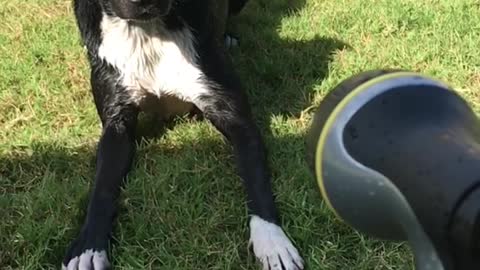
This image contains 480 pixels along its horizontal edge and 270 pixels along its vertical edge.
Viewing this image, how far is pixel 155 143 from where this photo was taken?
309cm

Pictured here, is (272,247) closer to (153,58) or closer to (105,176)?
(105,176)

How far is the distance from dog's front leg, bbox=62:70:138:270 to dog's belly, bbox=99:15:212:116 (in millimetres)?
93

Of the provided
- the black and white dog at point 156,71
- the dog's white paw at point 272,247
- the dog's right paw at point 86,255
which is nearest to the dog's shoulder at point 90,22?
the black and white dog at point 156,71

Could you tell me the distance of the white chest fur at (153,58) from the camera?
3.01m

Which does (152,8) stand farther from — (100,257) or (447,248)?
(447,248)

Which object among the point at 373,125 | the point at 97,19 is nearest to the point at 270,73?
the point at 97,19

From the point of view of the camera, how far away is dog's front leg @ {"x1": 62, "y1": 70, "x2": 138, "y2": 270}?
97.0 inches

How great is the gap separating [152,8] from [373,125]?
2135 mm

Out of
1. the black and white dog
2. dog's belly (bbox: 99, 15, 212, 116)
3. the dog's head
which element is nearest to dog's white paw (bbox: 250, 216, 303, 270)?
the black and white dog

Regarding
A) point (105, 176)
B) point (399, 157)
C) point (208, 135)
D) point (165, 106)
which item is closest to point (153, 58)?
point (165, 106)

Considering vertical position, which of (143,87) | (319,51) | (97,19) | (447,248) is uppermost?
(447,248)

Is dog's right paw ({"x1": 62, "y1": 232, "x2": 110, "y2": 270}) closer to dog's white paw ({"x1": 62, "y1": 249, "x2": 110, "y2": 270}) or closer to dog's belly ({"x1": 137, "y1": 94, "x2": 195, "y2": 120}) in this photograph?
dog's white paw ({"x1": 62, "y1": 249, "x2": 110, "y2": 270})

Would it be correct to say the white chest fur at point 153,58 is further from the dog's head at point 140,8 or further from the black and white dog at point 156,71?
the dog's head at point 140,8

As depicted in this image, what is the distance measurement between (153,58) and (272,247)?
0.99 m
